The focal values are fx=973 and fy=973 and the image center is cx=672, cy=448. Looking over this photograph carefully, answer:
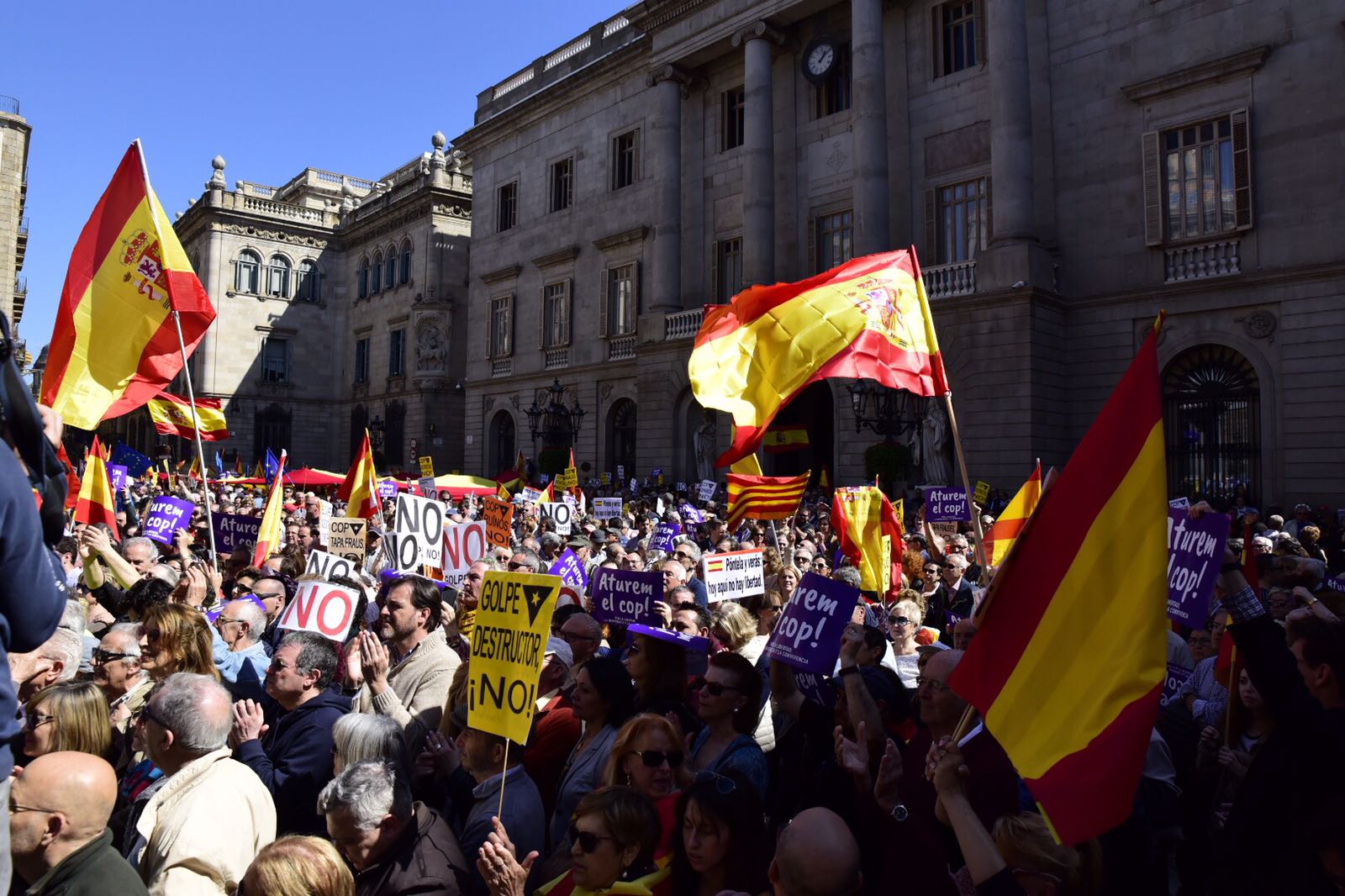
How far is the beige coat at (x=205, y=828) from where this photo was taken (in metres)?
3.37

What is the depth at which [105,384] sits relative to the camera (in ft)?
25.7

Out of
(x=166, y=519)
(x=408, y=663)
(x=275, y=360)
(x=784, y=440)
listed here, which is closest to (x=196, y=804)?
(x=408, y=663)

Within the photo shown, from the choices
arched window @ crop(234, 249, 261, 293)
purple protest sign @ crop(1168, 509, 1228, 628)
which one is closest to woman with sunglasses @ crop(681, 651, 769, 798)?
purple protest sign @ crop(1168, 509, 1228, 628)

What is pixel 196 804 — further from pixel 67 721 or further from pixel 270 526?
pixel 270 526

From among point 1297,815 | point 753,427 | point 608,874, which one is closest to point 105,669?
point 608,874

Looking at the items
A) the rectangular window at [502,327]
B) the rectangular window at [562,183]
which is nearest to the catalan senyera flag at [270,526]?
the rectangular window at [562,183]

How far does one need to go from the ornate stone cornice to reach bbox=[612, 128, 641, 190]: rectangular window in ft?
50.9

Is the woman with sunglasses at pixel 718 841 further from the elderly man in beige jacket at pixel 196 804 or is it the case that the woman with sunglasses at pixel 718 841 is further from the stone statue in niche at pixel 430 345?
the stone statue in niche at pixel 430 345

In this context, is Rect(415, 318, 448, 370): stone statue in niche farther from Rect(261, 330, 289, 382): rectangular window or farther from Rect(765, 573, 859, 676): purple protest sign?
Rect(765, 573, 859, 676): purple protest sign

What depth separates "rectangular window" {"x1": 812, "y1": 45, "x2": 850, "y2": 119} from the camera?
26188 millimetres

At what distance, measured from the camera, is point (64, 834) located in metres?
3.01

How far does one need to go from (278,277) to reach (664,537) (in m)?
43.7

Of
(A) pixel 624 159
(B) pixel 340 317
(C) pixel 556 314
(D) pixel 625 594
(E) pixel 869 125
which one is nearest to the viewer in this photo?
(D) pixel 625 594

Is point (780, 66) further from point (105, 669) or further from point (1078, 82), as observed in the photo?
point (105, 669)
